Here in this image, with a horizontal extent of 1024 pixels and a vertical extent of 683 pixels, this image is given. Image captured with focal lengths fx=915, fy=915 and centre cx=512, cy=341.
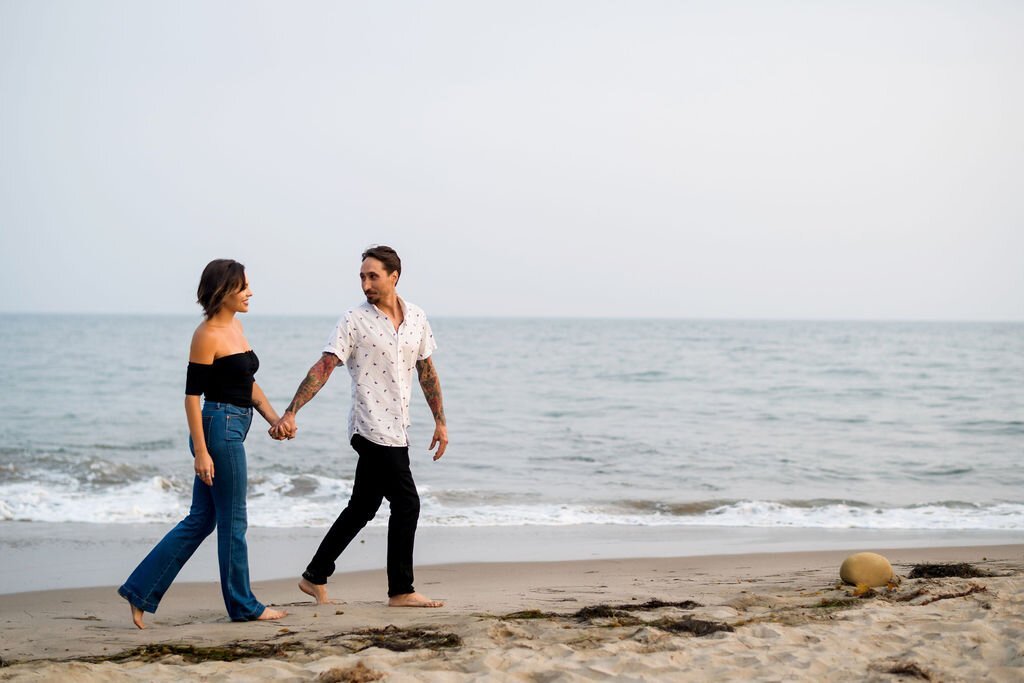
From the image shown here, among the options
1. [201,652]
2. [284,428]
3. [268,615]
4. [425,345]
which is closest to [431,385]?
[425,345]

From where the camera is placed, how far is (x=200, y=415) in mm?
4324

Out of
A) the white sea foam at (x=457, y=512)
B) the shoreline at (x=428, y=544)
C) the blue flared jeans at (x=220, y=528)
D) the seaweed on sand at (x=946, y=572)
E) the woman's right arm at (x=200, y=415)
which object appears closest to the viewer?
the woman's right arm at (x=200, y=415)

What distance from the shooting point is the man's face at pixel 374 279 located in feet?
15.7

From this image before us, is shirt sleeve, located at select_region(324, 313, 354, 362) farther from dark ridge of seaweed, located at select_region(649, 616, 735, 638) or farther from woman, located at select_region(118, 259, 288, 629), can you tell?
dark ridge of seaweed, located at select_region(649, 616, 735, 638)

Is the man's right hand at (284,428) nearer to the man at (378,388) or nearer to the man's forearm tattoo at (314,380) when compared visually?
the man's forearm tattoo at (314,380)

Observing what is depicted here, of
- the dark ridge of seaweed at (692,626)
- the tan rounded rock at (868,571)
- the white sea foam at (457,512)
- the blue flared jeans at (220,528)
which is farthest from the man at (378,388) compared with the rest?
the white sea foam at (457,512)

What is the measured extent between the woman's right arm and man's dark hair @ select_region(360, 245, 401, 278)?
91 centimetres

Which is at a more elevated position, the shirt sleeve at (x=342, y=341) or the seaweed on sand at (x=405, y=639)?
the shirt sleeve at (x=342, y=341)

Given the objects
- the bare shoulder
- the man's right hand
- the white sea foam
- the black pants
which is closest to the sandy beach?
the black pants

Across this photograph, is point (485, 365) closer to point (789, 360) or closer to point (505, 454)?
point (789, 360)

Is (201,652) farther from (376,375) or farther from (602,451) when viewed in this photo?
(602,451)

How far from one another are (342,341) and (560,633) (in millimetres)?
1822

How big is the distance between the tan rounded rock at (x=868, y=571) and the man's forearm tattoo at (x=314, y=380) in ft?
10.8

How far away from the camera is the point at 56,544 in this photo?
7539mm
